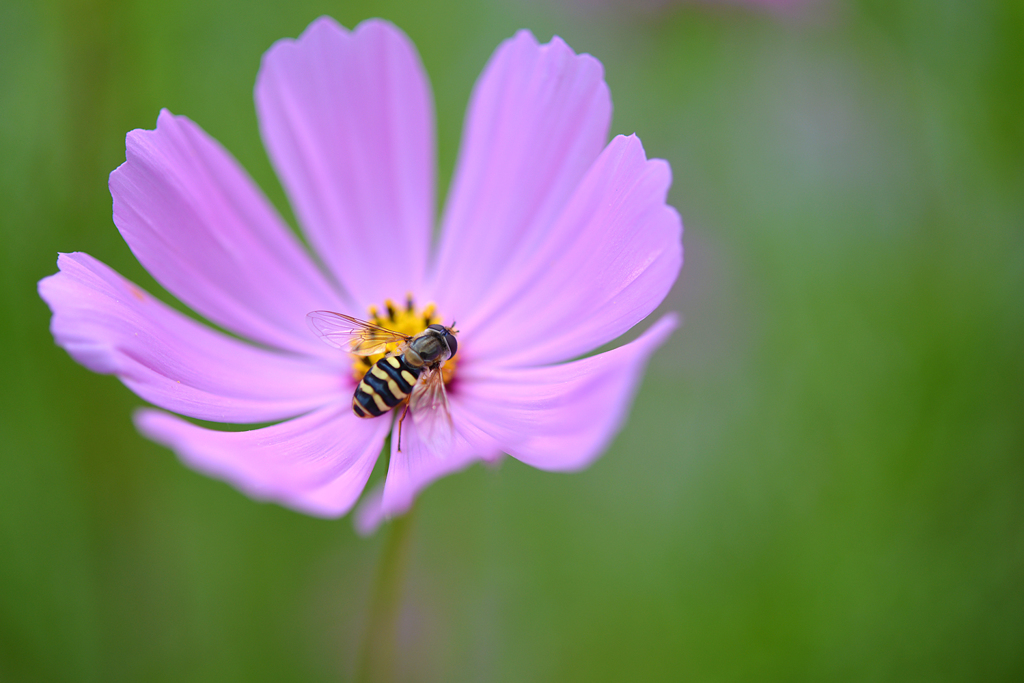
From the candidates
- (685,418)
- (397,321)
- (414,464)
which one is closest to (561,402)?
(414,464)

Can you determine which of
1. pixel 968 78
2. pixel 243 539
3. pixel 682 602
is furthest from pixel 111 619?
pixel 968 78

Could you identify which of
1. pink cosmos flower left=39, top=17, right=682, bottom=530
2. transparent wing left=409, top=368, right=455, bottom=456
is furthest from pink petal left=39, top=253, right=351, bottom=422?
transparent wing left=409, top=368, right=455, bottom=456

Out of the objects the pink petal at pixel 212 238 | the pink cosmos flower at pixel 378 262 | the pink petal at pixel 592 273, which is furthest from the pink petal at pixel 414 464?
the pink petal at pixel 212 238

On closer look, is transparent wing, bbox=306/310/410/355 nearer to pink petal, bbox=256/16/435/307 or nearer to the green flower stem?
pink petal, bbox=256/16/435/307

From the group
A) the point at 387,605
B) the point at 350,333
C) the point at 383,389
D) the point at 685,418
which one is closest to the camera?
the point at 387,605

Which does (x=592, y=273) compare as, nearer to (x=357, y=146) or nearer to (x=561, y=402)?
(x=561, y=402)

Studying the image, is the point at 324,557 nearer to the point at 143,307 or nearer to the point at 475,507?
the point at 475,507

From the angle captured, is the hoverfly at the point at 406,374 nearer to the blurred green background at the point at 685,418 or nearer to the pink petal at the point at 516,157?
the pink petal at the point at 516,157
